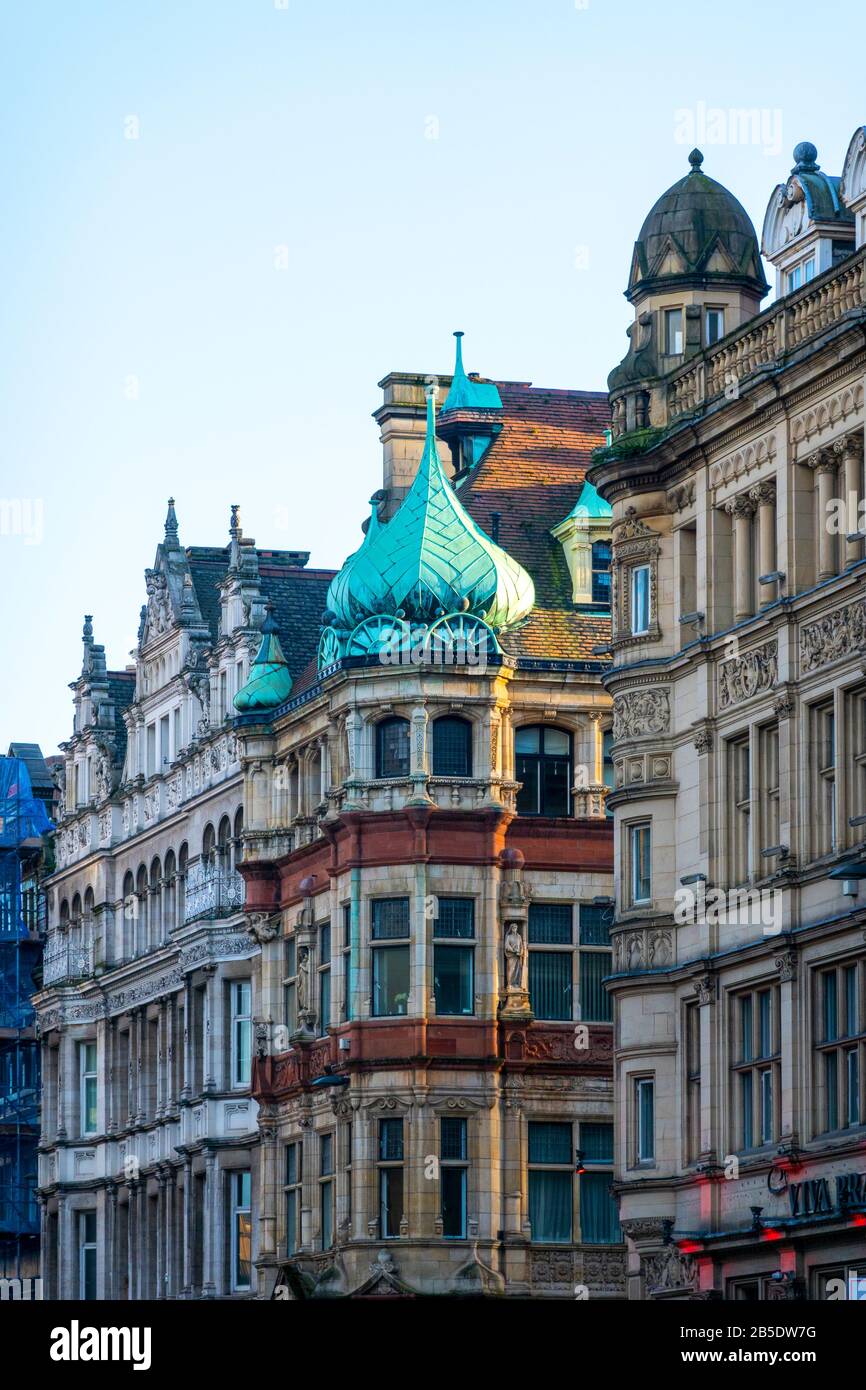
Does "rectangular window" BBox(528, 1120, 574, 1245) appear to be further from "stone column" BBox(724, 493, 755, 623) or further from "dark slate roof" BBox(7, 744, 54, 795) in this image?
"dark slate roof" BBox(7, 744, 54, 795)

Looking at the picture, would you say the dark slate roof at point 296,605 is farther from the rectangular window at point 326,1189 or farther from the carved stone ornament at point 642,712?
the carved stone ornament at point 642,712

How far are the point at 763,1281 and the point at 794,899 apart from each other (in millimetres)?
5068

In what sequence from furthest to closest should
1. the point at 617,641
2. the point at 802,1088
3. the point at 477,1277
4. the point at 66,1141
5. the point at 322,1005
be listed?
1. the point at 66,1141
2. the point at 322,1005
3. the point at 477,1277
4. the point at 617,641
5. the point at 802,1088

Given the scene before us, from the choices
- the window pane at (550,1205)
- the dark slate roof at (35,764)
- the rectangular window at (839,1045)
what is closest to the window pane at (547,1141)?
the window pane at (550,1205)

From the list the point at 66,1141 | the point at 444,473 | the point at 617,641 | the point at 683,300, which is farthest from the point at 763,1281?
the point at 66,1141

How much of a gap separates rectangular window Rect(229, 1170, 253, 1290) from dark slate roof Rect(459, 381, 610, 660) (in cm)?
1376

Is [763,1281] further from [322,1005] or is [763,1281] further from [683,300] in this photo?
[322,1005]

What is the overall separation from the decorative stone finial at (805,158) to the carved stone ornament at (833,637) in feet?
24.9

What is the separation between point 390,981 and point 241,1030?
33.7 feet

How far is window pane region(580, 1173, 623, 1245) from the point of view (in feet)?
199

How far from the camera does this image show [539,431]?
68.1 m

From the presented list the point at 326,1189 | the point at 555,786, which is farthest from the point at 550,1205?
the point at 555,786

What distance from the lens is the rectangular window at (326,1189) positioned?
205ft

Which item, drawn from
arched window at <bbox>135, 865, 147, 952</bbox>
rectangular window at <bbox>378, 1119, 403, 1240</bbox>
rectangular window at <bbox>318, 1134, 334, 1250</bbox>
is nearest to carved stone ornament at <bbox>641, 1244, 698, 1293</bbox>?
rectangular window at <bbox>378, 1119, 403, 1240</bbox>
